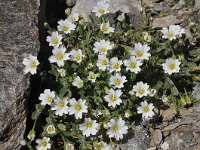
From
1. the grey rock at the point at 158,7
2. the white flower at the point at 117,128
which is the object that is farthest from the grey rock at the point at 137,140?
the grey rock at the point at 158,7

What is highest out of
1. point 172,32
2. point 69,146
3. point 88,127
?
point 172,32

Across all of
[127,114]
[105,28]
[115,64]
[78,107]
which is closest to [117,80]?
[115,64]

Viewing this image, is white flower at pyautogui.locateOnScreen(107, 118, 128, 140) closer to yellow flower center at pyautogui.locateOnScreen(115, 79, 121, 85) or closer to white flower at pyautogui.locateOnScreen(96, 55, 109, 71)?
yellow flower center at pyautogui.locateOnScreen(115, 79, 121, 85)

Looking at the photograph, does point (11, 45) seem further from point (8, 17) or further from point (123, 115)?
point (123, 115)

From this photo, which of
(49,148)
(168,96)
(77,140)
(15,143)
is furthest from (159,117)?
(15,143)

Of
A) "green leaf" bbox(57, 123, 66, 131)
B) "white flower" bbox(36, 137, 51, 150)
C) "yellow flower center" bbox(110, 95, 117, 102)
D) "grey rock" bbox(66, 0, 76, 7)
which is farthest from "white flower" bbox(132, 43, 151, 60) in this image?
"grey rock" bbox(66, 0, 76, 7)

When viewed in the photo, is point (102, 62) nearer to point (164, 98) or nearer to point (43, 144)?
point (164, 98)
